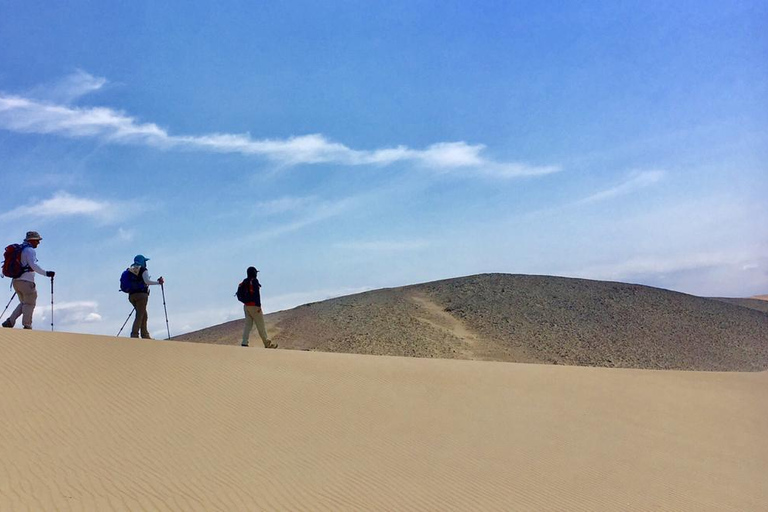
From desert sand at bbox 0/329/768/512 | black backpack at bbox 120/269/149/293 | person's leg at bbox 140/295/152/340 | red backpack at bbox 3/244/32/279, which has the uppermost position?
red backpack at bbox 3/244/32/279

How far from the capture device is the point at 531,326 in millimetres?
32438

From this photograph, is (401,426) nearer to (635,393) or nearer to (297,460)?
(297,460)

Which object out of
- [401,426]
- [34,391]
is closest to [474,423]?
[401,426]

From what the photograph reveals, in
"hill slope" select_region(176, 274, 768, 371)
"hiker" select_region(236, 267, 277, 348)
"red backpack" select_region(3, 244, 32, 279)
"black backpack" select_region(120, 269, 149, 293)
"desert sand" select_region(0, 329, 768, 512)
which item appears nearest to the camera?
"desert sand" select_region(0, 329, 768, 512)

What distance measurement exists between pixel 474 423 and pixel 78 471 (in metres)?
7.39

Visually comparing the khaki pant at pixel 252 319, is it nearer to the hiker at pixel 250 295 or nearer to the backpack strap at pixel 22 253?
the hiker at pixel 250 295

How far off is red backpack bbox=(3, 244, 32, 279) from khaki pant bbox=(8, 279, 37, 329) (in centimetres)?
17

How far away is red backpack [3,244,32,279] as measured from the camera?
14664 millimetres

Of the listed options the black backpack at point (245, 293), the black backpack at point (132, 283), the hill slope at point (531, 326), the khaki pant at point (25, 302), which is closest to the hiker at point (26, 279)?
the khaki pant at point (25, 302)

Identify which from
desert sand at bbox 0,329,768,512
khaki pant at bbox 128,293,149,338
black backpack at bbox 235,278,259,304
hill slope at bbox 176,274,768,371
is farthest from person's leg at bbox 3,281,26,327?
hill slope at bbox 176,274,768,371

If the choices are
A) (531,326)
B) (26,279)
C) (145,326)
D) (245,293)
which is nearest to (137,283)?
(145,326)

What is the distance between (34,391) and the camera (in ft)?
33.4

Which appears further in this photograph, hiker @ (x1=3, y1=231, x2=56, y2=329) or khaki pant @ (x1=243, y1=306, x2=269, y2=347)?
khaki pant @ (x1=243, y1=306, x2=269, y2=347)

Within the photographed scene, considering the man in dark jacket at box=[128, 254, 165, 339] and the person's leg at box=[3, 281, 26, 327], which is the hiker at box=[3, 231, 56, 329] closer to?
the person's leg at box=[3, 281, 26, 327]
